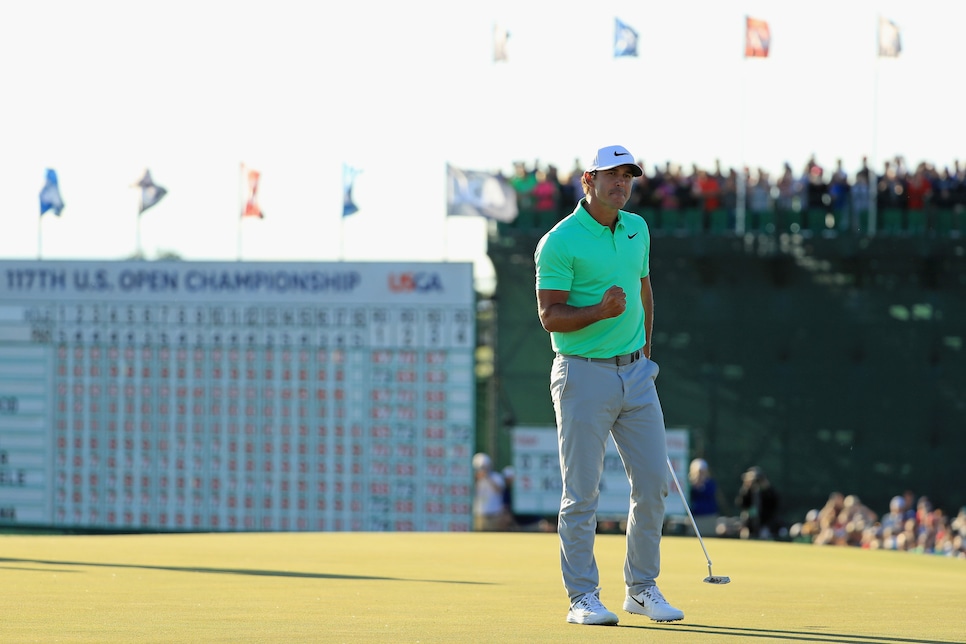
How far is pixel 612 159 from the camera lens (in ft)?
21.5

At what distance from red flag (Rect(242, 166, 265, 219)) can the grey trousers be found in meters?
20.1

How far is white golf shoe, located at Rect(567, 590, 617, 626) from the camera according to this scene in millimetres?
6320

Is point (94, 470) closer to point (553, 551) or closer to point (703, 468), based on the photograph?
point (703, 468)

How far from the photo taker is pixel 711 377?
24.7m

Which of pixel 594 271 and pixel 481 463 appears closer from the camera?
pixel 594 271

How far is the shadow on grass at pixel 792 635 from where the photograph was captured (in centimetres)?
586

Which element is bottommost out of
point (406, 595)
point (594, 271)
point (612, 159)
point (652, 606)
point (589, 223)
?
point (406, 595)

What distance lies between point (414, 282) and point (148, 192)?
5356 millimetres

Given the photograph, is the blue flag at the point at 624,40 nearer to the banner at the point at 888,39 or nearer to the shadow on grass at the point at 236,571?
the banner at the point at 888,39

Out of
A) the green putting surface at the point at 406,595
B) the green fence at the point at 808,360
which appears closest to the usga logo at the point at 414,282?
the green fence at the point at 808,360

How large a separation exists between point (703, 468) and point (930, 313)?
17.5 feet

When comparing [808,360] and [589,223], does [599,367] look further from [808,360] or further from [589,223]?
[808,360]

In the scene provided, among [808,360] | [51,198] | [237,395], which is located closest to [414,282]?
[237,395]

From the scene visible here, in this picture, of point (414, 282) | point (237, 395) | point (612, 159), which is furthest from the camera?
point (237, 395)
